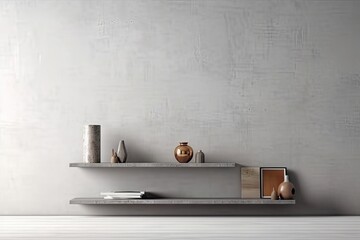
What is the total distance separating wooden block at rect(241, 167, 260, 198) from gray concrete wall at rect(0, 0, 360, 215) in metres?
0.05

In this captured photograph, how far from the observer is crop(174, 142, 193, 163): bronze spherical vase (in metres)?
4.24

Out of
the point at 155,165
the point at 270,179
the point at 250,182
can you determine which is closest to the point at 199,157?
the point at 155,165

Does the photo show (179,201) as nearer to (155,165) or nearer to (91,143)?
(155,165)

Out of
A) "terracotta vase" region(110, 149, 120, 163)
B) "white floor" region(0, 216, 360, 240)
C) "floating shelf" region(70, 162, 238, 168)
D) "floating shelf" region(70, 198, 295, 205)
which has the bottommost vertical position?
"white floor" region(0, 216, 360, 240)

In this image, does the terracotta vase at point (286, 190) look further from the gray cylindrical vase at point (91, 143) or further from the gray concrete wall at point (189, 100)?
the gray cylindrical vase at point (91, 143)

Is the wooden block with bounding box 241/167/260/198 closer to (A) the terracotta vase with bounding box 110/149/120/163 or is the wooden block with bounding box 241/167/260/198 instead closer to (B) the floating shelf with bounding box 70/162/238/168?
(B) the floating shelf with bounding box 70/162/238/168

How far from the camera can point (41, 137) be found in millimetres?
4445

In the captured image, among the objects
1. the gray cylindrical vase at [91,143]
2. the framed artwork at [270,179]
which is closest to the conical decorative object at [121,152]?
the gray cylindrical vase at [91,143]

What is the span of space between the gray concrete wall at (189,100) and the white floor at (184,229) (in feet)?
1.15

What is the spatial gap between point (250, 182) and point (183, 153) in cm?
51

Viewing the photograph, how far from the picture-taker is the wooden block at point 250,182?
434 centimetres

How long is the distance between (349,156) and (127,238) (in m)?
1.63

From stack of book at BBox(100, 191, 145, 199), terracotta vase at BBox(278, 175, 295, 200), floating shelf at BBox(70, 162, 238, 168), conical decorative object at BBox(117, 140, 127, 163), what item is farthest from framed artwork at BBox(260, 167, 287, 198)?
conical decorative object at BBox(117, 140, 127, 163)

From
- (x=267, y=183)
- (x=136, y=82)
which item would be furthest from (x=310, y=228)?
(x=136, y=82)
